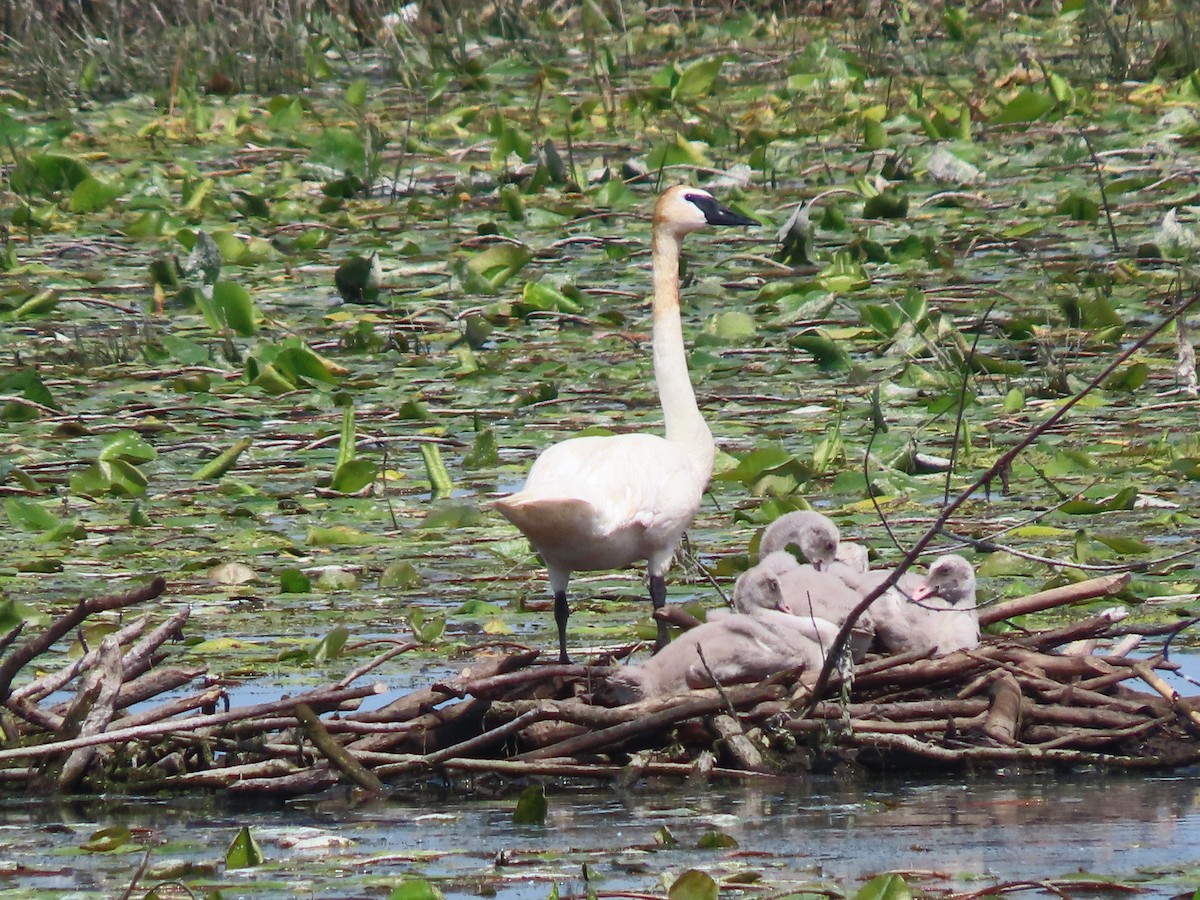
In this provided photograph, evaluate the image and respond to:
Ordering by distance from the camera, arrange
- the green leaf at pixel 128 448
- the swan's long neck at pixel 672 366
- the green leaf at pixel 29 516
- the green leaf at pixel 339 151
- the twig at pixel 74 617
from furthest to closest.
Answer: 1. the green leaf at pixel 339 151
2. the green leaf at pixel 128 448
3. the green leaf at pixel 29 516
4. the swan's long neck at pixel 672 366
5. the twig at pixel 74 617

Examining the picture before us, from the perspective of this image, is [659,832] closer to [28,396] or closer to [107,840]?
[107,840]

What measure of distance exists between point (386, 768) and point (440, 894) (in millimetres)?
1196

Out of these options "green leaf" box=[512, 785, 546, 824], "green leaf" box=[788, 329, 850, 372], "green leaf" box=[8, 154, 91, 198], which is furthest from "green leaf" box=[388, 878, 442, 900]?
"green leaf" box=[8, 154, 91, 198]

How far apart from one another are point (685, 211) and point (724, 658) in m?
2.20

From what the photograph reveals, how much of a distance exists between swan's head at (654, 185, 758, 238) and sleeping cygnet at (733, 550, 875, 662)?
166cm

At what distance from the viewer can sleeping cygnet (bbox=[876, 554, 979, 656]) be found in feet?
19.6

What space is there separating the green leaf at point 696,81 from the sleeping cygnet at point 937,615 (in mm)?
9674

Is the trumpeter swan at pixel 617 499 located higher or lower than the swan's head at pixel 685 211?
lower

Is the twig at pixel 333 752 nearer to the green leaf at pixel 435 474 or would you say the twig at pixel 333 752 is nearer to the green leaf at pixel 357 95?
the green leaf at pixel 435 474

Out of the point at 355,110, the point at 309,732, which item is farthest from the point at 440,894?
the point at 355,110

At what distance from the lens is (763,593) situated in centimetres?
600

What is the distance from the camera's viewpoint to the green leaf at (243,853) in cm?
462

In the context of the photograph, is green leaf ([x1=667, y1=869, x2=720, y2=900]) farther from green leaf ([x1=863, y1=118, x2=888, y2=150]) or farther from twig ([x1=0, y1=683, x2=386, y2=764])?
green leaf ([x1=863, y1=118, x2=888, y2=150])

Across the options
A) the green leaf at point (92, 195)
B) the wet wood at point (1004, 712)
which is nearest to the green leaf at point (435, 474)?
the wet wood at point (1004, 712)
